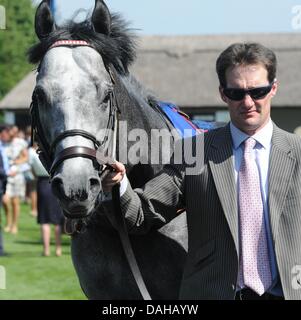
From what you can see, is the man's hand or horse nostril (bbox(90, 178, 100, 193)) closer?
horse nostril (bbox(90, 178, 100, 193))

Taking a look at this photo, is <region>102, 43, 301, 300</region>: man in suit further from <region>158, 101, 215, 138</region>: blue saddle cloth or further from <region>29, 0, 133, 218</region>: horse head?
<region>158, 101, 215, 138</region>: blue saddle cloth

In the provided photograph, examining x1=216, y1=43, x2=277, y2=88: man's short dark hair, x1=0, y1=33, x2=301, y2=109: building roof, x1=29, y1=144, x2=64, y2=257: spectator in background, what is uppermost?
x1=216, y1=43, x2=277, y2=88: man's short dark hair

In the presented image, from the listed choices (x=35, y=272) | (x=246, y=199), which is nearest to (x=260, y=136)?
(x=246, y=199)

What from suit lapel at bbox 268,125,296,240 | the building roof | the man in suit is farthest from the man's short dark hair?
the building roof

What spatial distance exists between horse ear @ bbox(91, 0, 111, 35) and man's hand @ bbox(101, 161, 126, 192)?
2.97 ft

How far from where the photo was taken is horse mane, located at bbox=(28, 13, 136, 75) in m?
4.43

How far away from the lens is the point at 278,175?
3.96 metres

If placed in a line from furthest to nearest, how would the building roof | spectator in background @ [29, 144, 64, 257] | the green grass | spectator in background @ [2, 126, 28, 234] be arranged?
the building roof < spectator in background @ [2, 126, 28, 234] < spectator in background @ [29, 144, 64, 257] < the green grass

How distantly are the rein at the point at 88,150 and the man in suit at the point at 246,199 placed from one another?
0.17 meters

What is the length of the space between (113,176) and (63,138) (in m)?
0.32

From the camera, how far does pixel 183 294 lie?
13.6 ft

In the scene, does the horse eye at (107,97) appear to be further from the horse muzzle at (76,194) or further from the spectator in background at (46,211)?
the spectator in background at (46,211)

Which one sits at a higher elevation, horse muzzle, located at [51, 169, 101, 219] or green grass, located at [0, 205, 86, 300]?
horse muzzle, located at [51, 169, 101, 219]

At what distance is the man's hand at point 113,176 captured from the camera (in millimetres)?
4043
